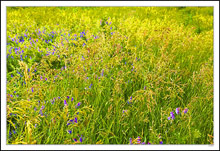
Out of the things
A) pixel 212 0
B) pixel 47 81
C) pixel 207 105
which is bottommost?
pixel 207 105

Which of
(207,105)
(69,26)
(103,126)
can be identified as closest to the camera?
(103,126)

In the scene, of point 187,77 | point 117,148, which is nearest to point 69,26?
point 187,77

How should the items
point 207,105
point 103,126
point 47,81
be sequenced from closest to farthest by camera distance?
1. point 103,126
2. point 207,105
3. point 47,81

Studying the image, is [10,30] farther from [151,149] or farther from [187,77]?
[151,149]

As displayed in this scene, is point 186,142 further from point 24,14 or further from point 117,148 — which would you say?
point 24,14

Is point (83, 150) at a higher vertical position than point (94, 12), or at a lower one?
lower

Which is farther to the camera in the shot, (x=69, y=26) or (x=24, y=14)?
(x=24, y=14)

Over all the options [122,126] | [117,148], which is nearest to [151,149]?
[117,148]

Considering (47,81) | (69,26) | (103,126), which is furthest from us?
(69,26)

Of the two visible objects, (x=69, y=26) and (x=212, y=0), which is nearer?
(x=212, y=0)

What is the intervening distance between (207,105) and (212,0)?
3.06 feet

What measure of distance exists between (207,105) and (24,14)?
418cm

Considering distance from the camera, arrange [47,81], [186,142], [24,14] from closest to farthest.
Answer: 1. [186,142]
2. [47,81]
3. [24,14]

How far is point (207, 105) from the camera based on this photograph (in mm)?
1946
